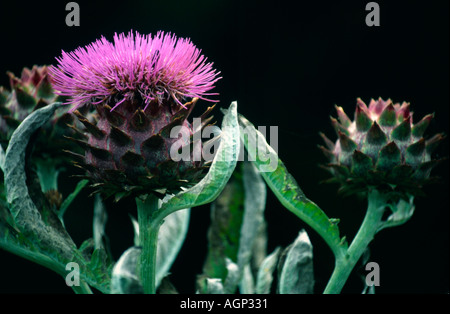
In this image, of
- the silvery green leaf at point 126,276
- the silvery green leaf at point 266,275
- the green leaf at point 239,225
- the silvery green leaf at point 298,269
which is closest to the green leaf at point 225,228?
the green leaf at point 239,225

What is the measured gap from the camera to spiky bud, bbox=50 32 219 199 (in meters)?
0.90

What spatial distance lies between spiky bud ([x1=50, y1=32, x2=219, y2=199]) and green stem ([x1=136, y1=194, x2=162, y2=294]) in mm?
59

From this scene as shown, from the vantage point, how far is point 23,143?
0.93 meters

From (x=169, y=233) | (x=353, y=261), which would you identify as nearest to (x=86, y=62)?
(x=169, y=233)

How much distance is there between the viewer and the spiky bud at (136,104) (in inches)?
35.5

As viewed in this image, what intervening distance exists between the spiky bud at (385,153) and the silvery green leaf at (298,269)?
15 centimetres

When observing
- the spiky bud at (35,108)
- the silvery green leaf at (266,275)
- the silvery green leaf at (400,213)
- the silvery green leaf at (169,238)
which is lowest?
the silvery green leaf at (266,275)

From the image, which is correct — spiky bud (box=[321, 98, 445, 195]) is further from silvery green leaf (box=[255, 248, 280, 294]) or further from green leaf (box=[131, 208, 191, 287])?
green leaf (box=[131, 208, 191, 287])

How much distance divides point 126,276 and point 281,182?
335 mm

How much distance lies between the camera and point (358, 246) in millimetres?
1103

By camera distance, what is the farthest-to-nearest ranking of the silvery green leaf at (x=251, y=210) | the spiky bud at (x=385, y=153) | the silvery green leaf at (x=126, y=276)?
the silvery green leaf at (x=251, y=210)
the spiky bud at (x=385, y=153)
the silvery green leaf at (x=126, y=276)

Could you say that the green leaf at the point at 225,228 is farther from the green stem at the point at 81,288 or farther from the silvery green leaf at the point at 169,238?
the green stem at the point at 81,288

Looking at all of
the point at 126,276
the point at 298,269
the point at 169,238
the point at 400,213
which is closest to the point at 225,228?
the point at 169,238

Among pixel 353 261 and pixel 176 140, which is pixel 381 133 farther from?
pixel 176 140
